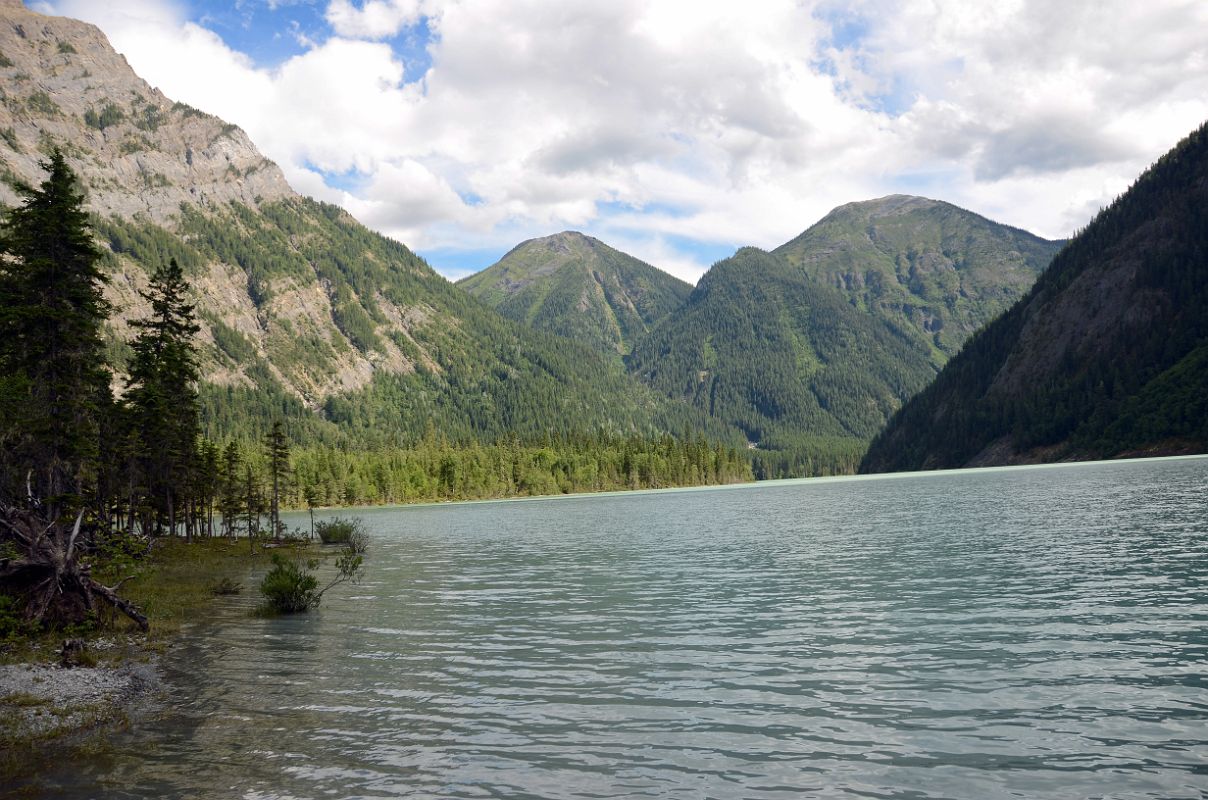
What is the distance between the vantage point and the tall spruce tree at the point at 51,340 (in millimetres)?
33656

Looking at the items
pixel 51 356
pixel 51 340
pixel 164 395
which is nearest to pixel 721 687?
pixel 51 356

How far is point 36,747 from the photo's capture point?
1620 cm

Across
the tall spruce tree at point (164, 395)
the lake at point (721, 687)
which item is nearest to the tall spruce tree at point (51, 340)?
the lake at point (721, 687)

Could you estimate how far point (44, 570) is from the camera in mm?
26500

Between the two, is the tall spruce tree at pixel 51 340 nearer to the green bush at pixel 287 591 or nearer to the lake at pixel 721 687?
the green bush at pixel 287 591

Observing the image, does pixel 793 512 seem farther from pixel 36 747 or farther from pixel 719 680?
pixel 36 747

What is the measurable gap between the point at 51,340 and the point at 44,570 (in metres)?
15.5

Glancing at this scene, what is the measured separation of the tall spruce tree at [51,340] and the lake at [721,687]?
10659mm

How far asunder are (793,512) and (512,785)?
84.6 meters

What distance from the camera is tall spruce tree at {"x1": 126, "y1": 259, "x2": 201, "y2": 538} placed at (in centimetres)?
5881

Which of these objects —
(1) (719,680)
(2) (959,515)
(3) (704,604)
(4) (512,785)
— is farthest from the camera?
(2) (959,515)

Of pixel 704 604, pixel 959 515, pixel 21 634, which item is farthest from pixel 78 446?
pixel 959 515

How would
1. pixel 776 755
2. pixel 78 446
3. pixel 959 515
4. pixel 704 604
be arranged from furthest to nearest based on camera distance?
pixel 959 515 < pixel 78 446 < pixel 704 604 < pixel 776 755

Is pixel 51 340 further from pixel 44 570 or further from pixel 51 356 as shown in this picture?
pixel 44 570
